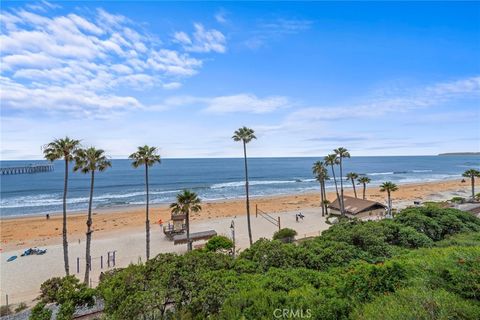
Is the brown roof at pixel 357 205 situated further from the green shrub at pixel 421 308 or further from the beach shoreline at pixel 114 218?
the green shrub at pixel 421 308

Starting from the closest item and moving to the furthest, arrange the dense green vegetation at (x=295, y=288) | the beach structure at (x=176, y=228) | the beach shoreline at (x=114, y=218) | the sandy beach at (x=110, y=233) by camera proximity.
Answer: the dense green vegetation at (x=295, y=288) < the sandy beach at (x=110, y=233) < the beach structure at (x=176, y=228) < the beach shoreline at (x=114, y=218)

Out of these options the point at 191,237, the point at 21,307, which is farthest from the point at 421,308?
the point at 191,237

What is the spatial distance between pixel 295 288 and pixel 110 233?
30.4 m

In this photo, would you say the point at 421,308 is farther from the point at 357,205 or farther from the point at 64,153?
the point at 357,205

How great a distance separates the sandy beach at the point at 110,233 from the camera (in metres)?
21.4

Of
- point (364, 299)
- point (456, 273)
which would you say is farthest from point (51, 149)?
point (456, 273)

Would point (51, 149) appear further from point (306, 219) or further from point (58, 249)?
point (306, 219)

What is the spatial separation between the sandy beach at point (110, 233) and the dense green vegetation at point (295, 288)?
13.6m

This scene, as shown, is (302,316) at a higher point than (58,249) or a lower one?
higher

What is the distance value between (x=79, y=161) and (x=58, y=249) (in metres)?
14.5

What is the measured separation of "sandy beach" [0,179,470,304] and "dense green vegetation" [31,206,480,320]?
1359cm

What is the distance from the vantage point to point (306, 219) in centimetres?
3638

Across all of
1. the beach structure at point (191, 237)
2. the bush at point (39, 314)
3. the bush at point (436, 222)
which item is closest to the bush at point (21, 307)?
the bush at point (39, 314)

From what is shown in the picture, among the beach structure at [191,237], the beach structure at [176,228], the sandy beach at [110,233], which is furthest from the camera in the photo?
the beach structure at [176,228]
